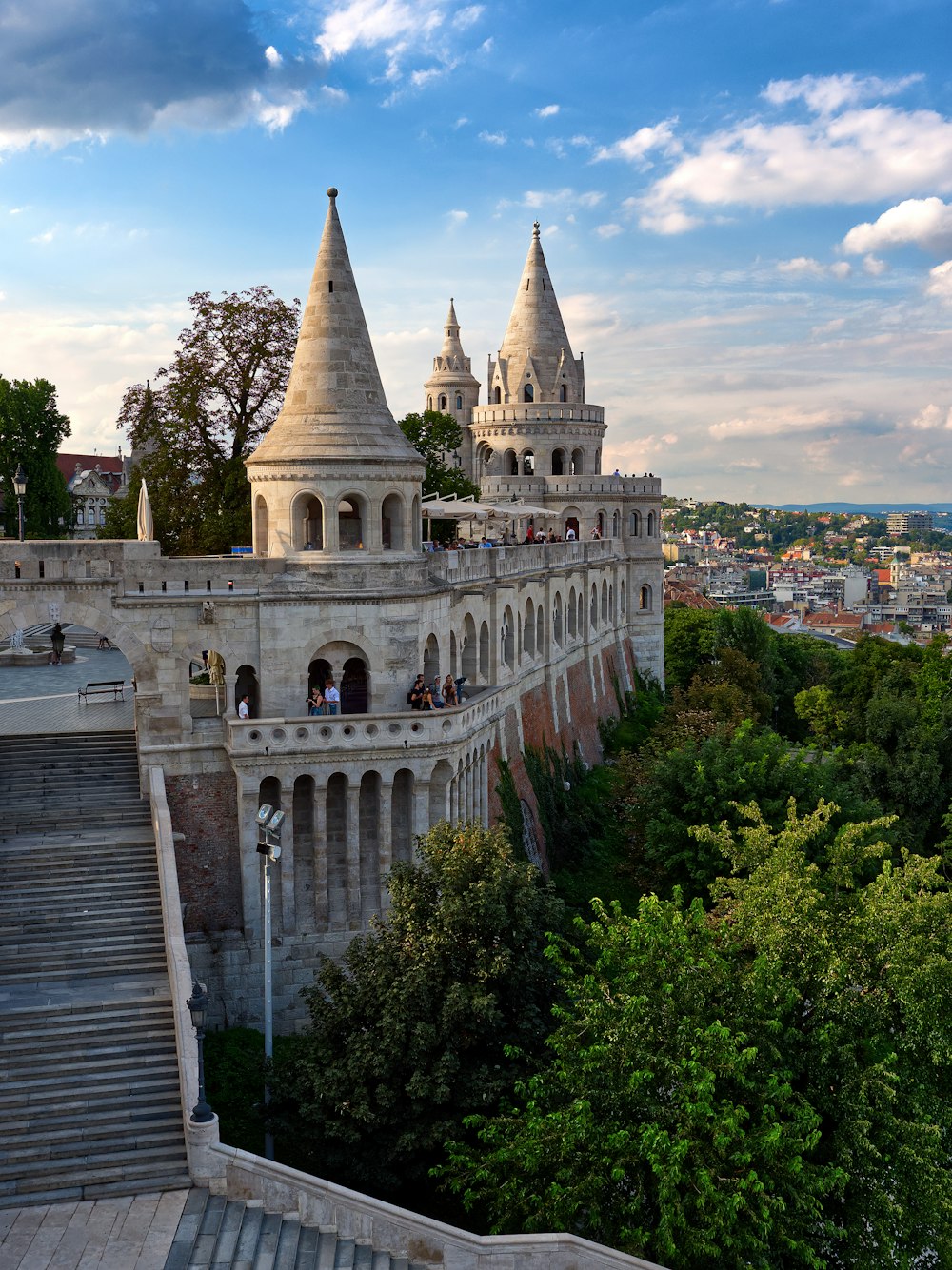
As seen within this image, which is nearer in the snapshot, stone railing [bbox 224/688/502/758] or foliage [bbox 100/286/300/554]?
stone railing [bbox 224/688/502/758]

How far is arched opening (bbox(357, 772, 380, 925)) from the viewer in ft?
90.1

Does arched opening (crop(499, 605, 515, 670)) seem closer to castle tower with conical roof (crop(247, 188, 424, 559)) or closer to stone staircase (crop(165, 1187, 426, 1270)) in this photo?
castle tower with conical roof (crop(247, 188, 424, 559))

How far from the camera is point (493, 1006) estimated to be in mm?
20719

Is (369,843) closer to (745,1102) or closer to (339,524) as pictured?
(339,524)

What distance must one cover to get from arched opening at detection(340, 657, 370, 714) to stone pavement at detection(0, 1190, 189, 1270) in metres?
12.2

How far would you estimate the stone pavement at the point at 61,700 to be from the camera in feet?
97.8

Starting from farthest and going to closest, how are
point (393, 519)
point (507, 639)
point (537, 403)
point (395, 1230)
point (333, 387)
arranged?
point (537, 403), point (507, 639), point (393, 519), point (333, 387), point (395, 1230)

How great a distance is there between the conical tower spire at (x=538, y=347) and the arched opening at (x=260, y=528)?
113 ft

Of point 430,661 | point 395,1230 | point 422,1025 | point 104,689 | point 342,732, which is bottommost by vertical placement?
point 395,1230

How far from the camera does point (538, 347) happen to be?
61.7 metres

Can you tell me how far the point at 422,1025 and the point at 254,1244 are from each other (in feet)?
13.6

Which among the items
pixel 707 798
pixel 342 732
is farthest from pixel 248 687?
pixel 707 798

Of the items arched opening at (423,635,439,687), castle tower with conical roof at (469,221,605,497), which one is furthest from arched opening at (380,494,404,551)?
castle tower with conical roof at (469,221,605,497)

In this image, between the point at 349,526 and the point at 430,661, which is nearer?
the point at 430,661
